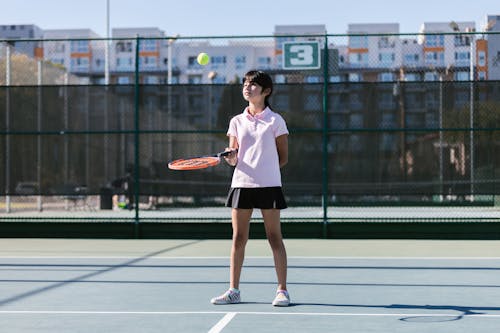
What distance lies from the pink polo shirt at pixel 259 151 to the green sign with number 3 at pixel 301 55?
264 inches

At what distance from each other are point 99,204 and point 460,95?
762cm

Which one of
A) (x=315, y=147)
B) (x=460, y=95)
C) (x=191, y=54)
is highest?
(x=191, y=54)

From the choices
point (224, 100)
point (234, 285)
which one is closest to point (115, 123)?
point (224, 100)

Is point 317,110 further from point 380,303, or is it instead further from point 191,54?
point 191,54

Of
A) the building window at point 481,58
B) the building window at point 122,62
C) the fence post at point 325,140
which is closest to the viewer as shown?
the fence post at point 325,140

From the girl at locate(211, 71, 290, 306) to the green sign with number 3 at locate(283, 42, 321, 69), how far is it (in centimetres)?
664

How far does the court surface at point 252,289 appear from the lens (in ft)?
17.3

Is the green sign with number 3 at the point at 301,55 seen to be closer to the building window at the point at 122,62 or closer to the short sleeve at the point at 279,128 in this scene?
the short sleeve at the point at 279,128

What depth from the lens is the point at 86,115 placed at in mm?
12859

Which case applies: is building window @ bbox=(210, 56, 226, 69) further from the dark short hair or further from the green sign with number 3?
the dark short hair

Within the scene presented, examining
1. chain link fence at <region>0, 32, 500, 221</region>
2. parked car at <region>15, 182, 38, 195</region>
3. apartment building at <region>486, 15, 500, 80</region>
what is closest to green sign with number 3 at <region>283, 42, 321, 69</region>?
chain link fence at <region>0, 32, 500, 221</region>

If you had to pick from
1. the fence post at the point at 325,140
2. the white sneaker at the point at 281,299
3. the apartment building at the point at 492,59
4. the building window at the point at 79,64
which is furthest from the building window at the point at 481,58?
the building window at the point at 79,64

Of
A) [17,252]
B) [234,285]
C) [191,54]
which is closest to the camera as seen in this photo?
[234,285]

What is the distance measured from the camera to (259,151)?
588cm
